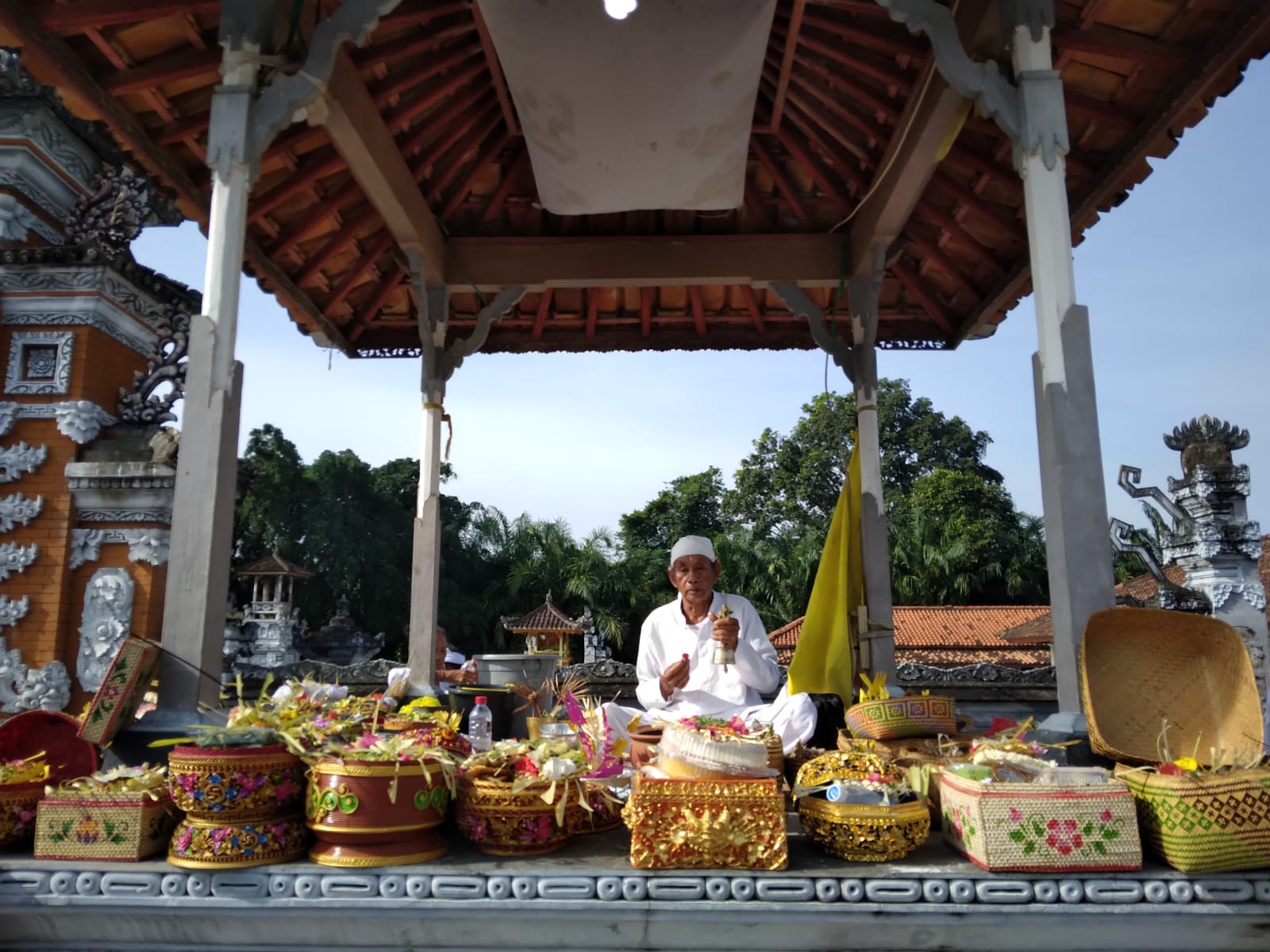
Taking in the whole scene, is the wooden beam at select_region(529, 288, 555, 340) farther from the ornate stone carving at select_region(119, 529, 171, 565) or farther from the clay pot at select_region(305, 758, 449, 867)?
the clay pot at select_region(305, 758, 449, 867)

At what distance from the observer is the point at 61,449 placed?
282 inches

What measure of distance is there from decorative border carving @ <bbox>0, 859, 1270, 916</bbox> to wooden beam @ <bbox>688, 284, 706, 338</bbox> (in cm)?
546

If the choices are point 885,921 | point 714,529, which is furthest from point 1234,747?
point 714,529

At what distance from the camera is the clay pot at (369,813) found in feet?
8.00

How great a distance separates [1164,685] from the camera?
312 cm

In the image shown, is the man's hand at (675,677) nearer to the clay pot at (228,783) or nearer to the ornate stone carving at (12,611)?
the clay pot at (228,783)

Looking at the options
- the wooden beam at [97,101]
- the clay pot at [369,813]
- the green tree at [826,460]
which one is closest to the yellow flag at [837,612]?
the clay pot at [369,813]

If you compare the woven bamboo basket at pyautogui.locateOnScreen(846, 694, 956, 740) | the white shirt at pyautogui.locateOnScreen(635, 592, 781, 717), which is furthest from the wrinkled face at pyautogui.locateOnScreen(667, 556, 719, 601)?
the woven bamboo basket at pyautogui.locateOnScreen(846, 694, 956, 740)

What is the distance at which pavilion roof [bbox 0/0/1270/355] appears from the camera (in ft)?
13.4

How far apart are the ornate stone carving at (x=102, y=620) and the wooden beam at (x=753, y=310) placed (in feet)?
18.6

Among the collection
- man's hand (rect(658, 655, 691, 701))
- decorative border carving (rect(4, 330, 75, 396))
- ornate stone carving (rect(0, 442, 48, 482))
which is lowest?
man's hand (rect(658, 655, 691, 701))

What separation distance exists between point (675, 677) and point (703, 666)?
335 mm

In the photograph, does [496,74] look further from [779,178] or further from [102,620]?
[102,620]

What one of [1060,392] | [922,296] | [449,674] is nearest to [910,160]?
[922,296]
